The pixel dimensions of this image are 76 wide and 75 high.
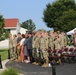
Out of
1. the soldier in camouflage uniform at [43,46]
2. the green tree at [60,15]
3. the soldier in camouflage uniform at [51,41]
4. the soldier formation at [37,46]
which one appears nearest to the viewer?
the soldier in camouflage uniform at [43,46]

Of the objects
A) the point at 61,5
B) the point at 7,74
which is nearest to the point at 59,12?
the point at 61,5

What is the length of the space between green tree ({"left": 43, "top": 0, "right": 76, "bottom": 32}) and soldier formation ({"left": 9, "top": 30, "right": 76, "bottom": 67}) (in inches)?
1624

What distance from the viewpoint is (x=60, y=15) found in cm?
7031

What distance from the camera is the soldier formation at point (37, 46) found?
65.7 ft

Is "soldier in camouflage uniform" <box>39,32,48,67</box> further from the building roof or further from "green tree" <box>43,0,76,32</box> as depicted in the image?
the building roof

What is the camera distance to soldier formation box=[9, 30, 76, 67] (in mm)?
20016

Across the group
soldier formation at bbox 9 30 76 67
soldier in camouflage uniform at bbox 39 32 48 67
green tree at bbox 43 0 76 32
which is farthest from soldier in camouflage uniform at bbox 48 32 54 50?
green tree at bbox 43 0 76 32

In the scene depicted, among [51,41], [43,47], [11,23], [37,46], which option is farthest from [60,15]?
[43,47]

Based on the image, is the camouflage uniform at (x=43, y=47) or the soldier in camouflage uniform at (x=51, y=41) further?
the soldier in camouflage uniform at (x=51, y=41)

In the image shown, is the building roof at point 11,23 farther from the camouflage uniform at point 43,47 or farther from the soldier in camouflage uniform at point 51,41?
the camouflage uniform at point 43,47

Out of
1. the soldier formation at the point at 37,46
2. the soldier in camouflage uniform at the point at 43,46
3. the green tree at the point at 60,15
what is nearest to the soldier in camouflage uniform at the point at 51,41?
the soldier formation at the point at 37,46

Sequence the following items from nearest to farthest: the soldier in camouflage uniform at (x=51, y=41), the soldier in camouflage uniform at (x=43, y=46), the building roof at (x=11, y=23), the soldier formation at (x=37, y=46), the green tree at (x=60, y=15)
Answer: the soldier in camouflage uniform at (x=43, y=46), the soldier formation at (x=37, y=46), the soldier in camouflage uniform at (x=51, y=41), the green tree at (x=60, y=15), the building roof at (x=11, y=23)

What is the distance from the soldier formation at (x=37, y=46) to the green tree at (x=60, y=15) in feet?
135

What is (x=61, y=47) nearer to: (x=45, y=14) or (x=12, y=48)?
(x=12, y=48)
